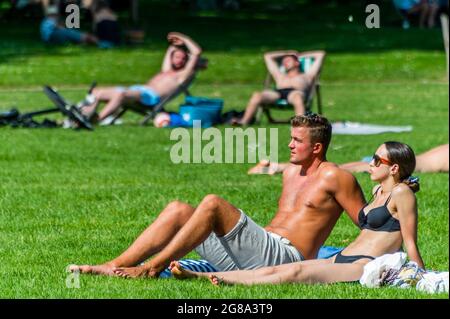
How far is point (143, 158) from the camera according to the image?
14125mm

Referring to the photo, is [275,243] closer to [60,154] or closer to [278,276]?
[278,276]

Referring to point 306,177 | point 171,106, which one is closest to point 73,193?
point 306,177

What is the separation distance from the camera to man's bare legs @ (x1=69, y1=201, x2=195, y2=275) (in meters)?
7.70

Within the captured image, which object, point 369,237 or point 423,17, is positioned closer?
point 369,237

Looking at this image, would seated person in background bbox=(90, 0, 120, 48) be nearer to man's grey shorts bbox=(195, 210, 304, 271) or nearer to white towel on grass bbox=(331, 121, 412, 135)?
white towel on grass bbox=(331, 121, 412, 135)

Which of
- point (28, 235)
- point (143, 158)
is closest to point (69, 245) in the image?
point (28, 235)

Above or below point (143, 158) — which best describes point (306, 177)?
above

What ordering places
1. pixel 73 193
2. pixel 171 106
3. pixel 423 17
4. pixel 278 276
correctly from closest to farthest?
pixel 278 276 → pixel 73 193 → pixel 171 106 → pixel 423 17

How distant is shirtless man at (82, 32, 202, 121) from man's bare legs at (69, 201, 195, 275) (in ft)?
31.1

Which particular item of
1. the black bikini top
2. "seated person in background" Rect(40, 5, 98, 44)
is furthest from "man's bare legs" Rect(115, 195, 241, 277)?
"seated person in background" Rect(40, 5, 98, 44)

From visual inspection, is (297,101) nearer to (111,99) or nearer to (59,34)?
(111,99)

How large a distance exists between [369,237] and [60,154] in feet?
22.9

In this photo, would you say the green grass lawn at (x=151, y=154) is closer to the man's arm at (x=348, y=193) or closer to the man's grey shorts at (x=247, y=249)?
the man's grey shorts at (x=247, y=249)
